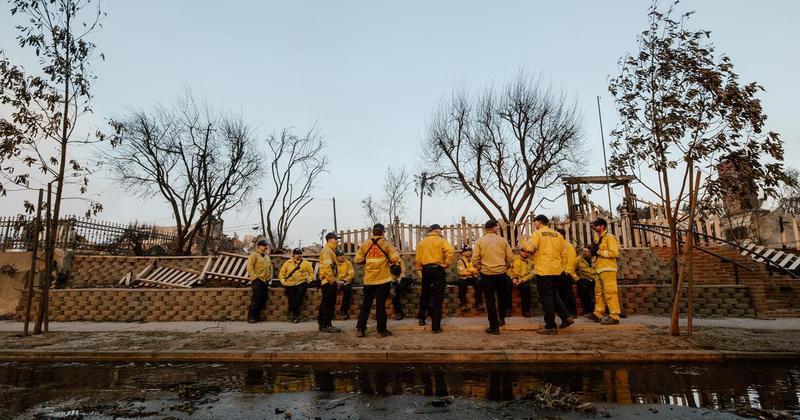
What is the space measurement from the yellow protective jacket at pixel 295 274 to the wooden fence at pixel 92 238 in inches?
322

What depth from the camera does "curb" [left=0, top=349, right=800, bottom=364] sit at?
5.43m

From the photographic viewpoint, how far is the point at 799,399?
373 centimetres

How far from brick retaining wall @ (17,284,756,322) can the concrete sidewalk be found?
371mm

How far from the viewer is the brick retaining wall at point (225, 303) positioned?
8.95 meters

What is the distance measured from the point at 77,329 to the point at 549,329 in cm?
994

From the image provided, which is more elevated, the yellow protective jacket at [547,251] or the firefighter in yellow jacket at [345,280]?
the yellow protective jacket at [547,251]

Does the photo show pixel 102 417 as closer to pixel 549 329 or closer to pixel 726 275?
pixel 549 329

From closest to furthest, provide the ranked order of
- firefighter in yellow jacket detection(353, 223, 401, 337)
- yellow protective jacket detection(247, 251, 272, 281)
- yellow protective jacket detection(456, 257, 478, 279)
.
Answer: firefighter in yellow jacket detection(353, 223, 401, 337)
yellow protective jacket detection(456, 257, 478, 279)
yellow protective jacket detection(247, 251, 272, 281)

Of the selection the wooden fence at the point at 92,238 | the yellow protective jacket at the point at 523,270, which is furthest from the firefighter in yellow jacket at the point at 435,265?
the wooden fence at the point at 92,238

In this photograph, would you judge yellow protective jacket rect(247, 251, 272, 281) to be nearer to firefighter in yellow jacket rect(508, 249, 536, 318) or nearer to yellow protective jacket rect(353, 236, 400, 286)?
yellow protective jacket rect(353, 236, 400, 286)

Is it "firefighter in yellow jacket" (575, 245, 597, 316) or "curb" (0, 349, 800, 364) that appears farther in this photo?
"firefighter in yellow jacket" (575, 245, 597, 316)

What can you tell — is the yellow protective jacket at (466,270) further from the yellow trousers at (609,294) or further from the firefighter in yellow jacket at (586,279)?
the yellow trousers at (609,294)

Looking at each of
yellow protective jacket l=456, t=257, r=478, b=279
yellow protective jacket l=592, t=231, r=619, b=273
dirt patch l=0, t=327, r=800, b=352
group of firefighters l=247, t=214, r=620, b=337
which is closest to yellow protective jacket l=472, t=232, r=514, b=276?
group of firefighters l=247, t=214, r=620, b=337

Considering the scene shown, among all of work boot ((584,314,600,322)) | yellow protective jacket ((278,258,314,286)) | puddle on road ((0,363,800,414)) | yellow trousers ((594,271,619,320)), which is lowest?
puddle on road ((0,363,800,414))
